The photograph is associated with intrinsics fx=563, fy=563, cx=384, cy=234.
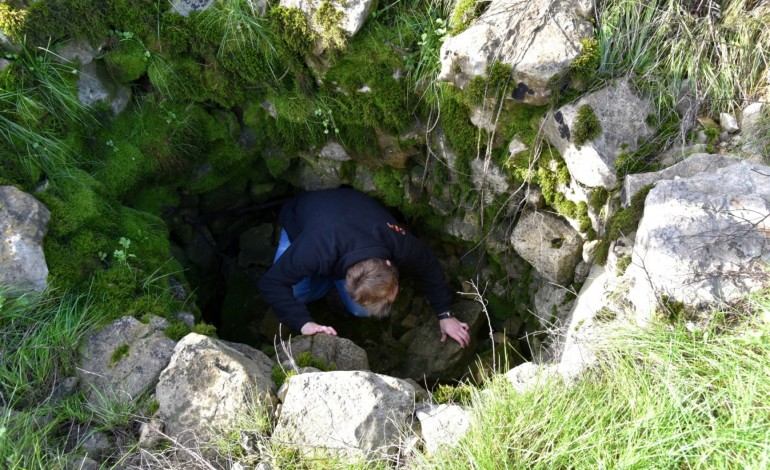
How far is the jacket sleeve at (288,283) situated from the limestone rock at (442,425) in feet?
4.31

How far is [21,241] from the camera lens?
9.73 feet

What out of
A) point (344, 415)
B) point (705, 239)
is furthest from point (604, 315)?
point (344, 415)

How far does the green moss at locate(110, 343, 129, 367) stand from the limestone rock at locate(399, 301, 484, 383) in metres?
2.20

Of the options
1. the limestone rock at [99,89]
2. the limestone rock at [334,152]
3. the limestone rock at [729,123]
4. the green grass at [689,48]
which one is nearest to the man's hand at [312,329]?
the limestone rock at [334,152]

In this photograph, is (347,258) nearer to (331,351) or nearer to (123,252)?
(331,351)

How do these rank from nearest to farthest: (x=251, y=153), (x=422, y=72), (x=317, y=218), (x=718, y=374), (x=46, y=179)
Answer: (x=718, y=374)
(x=46, y=179)
(x=422, y=72)
(x=317, y=218)
(x=251, y=153)

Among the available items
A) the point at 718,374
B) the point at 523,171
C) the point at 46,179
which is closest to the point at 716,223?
the point at 718,374

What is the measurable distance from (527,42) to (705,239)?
4.55 ft

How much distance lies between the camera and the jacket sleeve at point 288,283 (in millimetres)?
3757

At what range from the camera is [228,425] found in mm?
2674

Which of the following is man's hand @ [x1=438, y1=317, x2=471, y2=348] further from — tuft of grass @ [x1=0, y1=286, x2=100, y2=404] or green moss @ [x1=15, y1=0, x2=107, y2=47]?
green moss @ [x1=15, y1=0, x2=107, y2=47]

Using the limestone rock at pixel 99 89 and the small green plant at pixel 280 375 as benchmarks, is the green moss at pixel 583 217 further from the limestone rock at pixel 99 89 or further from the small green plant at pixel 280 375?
the limestone rock at pixel 99 89

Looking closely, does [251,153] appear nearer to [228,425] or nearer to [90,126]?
[90,126]

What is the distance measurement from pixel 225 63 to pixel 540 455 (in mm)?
2979
